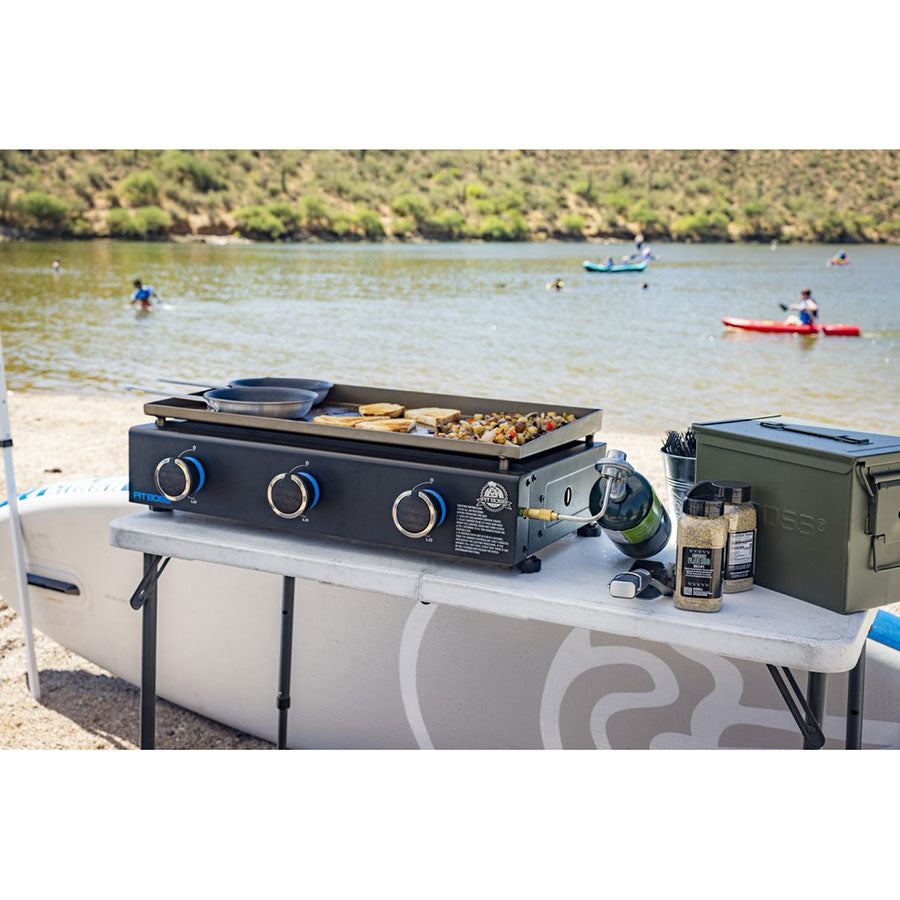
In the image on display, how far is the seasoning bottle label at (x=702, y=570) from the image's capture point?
138 centimetres

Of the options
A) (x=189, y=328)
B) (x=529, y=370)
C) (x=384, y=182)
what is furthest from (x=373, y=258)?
(x=529, y=370)

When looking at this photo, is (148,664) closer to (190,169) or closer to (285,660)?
(285,660)

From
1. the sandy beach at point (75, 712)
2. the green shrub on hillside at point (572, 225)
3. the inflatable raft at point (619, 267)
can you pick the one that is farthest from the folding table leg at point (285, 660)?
the green shrub on hillside at point (572, 225)

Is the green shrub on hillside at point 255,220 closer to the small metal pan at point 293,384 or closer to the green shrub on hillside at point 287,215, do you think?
the green shrub on hillside at point 287,215

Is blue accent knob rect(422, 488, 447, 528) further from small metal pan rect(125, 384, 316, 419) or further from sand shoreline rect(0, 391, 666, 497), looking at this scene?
sand shoreline rect(0, 391, 666, 497)

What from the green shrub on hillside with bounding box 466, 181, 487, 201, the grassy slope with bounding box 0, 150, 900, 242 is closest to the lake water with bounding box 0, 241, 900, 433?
the grassy slope with bounding box 0, 150, 900, 242

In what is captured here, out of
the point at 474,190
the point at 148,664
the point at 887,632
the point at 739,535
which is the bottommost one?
the point at 148,664

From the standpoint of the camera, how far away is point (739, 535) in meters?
1.46

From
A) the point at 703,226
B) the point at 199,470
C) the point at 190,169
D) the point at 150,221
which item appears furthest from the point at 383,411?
the point at 703,226

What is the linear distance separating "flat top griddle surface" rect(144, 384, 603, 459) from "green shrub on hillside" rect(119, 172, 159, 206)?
35965mm

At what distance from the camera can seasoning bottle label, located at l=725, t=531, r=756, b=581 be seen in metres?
1.46

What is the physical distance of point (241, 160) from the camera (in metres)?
38.0

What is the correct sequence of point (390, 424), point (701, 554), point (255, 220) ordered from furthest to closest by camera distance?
1. point (255, 220)
2. point (390, 424)
3. point (701, 554)

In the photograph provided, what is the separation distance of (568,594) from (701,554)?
19cm
